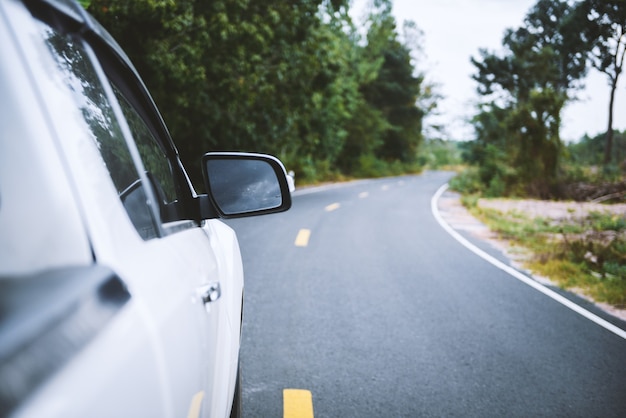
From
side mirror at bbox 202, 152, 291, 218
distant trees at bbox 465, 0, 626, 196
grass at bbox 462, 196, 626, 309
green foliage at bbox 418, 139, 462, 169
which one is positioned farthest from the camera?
green foliage at bbox 418, 139, 462, 169

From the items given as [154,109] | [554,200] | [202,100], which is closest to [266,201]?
[154,109]

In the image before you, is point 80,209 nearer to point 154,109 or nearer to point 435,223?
point 154,109

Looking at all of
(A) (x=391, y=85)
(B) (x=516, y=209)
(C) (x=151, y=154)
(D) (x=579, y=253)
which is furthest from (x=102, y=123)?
(A) (x=391, y=85)

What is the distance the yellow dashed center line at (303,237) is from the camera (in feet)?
29.9

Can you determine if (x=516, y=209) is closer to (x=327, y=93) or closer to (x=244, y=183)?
(x=327, y=93)

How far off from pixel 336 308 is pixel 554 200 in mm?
17896

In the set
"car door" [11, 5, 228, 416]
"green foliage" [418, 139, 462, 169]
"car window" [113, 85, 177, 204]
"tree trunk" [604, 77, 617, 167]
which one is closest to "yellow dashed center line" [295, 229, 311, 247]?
"car window" [113, 85, 177, 204]

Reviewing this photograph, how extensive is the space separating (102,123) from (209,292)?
0.59 meters

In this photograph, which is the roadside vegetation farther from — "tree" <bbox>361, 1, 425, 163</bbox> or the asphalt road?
"tree" <bbox>361, 1, 425, 163</bbox>

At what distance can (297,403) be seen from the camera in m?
3.30

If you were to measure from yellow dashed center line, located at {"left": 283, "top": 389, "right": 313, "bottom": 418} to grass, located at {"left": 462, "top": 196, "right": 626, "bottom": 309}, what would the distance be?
15.1ft

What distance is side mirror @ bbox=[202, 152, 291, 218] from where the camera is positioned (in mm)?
2021

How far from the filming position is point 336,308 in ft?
17.8

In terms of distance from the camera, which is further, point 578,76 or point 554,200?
point 578,76
